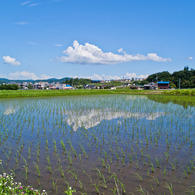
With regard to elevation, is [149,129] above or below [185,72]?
below

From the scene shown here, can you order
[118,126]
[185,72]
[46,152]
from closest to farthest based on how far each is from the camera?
[46,152] < [118,126] < [185,72]

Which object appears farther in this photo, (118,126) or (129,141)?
(118,126)

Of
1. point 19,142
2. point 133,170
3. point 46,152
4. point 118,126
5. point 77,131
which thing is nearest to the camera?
point 133,170

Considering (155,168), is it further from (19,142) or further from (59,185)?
(19,142)

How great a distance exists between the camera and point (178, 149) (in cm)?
553

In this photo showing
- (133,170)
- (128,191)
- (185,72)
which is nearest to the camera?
(128,191)

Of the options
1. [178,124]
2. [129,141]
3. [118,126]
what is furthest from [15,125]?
[178,124]

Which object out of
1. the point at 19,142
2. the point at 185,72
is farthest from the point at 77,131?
the point at 185,72

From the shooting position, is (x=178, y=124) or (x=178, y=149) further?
(x=178, y=124)

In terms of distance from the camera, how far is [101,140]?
6.45 m

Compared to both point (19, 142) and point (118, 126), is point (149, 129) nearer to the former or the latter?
point (118, 126)

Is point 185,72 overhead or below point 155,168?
overhead

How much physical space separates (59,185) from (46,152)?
1.88 meters

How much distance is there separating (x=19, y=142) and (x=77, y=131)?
226 cm
